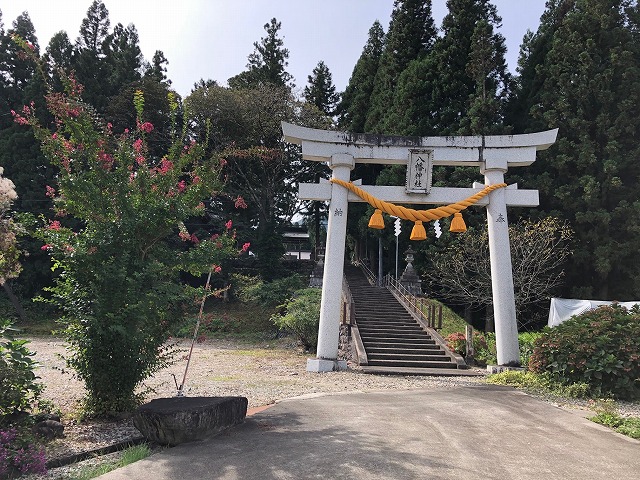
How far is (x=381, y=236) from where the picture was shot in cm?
2375

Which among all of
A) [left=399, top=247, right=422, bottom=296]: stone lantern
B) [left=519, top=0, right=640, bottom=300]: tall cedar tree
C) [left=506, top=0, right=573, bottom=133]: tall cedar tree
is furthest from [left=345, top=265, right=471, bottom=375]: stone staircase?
[left=506, top=0, right=573, bottom=133]: tall cedar tree

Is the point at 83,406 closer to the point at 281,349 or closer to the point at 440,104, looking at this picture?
the point at 281,349

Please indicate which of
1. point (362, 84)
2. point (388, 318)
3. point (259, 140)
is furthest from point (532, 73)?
point (388, 318)

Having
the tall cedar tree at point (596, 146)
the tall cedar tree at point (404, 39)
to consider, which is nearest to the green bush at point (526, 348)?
the tall cedar tree at point (596, 146)

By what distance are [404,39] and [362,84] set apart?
5.71 meters

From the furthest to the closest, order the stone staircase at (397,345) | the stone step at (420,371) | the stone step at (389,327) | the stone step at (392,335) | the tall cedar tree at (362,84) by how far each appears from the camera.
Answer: the tall cedar tree at (362,84)
the stone step at (389,327)
the stone step at (392,335)
the stone staircase at (397,345)
the stone step at (420,371)

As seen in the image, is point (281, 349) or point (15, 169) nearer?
point (281, 349)

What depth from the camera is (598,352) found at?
316 inches

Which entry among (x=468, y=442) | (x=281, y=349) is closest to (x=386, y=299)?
(x=281, y=349)

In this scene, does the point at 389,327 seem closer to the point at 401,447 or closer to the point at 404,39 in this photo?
the point at 401,447

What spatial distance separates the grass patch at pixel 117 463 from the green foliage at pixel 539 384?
22.0 feet

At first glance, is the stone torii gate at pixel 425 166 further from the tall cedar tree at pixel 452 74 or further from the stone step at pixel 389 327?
the tall cedar tree at pixel 452 74

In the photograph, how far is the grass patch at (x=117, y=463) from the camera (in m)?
4.01

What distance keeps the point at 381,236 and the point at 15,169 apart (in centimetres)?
1909
